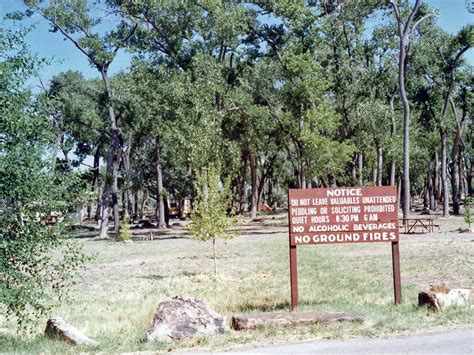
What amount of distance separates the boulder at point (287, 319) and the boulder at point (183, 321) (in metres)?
0.32

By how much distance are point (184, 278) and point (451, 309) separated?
9528mm

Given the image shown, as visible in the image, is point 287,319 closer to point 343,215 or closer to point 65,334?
point 343,215

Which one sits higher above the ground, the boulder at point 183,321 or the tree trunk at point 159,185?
the tree trunk at point 159,185

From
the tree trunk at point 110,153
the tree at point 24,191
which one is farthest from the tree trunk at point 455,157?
the tree at point 24,191

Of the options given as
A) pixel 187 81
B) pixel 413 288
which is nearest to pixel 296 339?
pixel 413 288

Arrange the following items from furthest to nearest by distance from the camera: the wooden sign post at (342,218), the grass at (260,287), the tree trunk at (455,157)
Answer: the tree trunk at (455,157) → the wooden sign post at (342,218) → the grass at (260,287)

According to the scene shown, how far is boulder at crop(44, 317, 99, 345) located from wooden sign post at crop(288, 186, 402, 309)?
444cm

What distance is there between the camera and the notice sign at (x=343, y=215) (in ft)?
38.7

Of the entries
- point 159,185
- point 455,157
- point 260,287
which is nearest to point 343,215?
point 260,287

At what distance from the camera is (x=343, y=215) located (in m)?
11.9

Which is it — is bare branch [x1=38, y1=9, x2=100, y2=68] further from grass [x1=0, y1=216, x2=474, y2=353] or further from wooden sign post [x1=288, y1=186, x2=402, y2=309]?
wooden sign post [x1=288, y1=186, x2=402, y2=309]

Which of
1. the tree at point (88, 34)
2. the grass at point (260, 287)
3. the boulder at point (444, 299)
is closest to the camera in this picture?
the grass at point (260, 287)

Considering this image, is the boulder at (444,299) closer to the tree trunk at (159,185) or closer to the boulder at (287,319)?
the boulder at (287,319)

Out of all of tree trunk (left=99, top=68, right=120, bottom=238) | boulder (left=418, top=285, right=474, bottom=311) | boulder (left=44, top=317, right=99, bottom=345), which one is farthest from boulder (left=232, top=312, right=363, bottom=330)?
tree trunk (left=99, top=68, right=120, bottom=238)
